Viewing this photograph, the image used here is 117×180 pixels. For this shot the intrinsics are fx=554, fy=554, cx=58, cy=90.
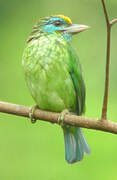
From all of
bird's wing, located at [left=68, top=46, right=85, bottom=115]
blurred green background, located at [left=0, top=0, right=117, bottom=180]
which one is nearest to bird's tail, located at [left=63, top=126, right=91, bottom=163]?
bird's wing, located at [left=68, top=46, right=85, bottom=115]

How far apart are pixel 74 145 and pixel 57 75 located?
69cm

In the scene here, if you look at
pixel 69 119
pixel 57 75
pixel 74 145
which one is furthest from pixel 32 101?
pixel 69 119

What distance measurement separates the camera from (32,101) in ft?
18.8

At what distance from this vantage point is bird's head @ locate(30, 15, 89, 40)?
455 centimetres

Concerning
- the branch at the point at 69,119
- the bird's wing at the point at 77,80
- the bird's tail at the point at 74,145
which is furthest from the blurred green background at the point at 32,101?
the branch at the point at 69,119

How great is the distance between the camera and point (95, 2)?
25.1 feet

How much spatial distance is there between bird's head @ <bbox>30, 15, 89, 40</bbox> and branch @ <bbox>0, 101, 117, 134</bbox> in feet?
2.42

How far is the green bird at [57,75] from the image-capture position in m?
4.18

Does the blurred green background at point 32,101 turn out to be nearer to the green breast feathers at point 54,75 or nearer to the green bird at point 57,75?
the green bird at point 57,75

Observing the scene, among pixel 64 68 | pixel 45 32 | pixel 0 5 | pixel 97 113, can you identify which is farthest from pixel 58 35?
pixel 0 5

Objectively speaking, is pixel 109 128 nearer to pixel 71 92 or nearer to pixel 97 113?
pixel 71 92

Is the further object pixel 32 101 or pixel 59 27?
pixel 32 101

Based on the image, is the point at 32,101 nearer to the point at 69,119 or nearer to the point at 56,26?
the point at 56,26

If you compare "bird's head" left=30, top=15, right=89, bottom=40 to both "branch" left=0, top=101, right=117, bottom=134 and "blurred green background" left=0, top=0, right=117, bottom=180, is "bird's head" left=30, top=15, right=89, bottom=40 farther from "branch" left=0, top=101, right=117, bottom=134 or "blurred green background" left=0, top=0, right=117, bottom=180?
"blurred green background" left=0, top=0, right=117, bottom=180
